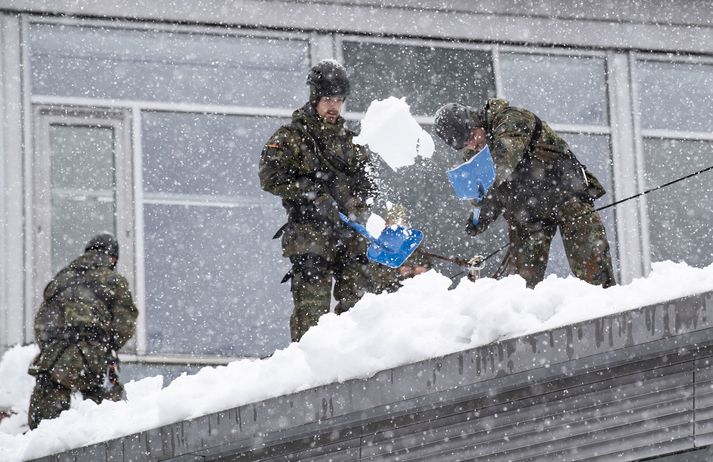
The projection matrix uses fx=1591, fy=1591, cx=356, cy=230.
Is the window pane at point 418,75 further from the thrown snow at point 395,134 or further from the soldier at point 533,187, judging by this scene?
the soldier at point 533,187

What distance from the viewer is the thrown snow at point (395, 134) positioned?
8977 millimetres

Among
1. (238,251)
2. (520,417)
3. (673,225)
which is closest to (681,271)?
(520,417)

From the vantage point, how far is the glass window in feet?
38.8

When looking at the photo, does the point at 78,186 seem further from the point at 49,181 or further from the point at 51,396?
the point at 51,396

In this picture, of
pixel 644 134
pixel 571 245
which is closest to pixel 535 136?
pixel 571 245

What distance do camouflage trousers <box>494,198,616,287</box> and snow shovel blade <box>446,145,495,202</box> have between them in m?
0.45

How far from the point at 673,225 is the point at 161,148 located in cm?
434

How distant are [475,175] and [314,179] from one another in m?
1.03

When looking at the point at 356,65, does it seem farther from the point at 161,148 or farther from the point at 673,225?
the point at 673,225

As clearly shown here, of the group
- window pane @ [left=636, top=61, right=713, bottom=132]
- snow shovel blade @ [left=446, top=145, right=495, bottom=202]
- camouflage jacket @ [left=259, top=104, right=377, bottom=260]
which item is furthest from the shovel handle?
window pane @ [left=636, top=61, right=713, bottom=132]

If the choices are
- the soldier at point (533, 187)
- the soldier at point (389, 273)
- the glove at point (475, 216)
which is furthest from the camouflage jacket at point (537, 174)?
the soldier at point (389, 273)

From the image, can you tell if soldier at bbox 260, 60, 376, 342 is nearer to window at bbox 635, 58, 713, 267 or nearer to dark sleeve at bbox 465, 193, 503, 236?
dark sleeve at bbox 465, 193, 503, 236

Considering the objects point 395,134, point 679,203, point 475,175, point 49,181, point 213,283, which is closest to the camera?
point 475,175

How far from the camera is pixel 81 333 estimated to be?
387 inches
